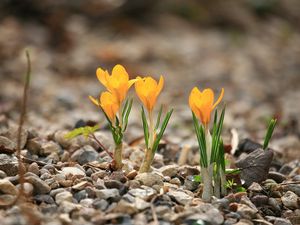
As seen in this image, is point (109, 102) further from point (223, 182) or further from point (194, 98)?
point (223, 182)

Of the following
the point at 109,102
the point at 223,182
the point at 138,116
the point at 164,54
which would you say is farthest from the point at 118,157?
the point at 164,54

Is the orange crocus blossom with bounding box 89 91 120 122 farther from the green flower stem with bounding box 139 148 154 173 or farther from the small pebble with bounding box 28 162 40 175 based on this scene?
the small pebble with bounding box 28 162 40 175

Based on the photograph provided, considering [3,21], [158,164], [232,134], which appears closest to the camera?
[158,164]

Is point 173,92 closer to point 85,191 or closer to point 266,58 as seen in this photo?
point 266,58

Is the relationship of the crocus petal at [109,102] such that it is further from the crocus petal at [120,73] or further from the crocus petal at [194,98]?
the crocus petal at [194,98]

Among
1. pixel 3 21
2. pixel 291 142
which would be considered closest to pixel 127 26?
pixel 3 21

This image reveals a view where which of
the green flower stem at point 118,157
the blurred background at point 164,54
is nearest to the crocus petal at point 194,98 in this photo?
the green flower stem at point 118,157
